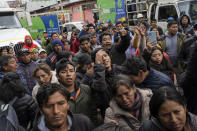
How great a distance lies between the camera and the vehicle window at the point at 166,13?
349 inches

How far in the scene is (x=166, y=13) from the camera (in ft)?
30.3

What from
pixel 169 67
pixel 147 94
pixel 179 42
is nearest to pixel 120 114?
pixel 147 94

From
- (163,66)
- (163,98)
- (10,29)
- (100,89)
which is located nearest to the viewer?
(163,98)

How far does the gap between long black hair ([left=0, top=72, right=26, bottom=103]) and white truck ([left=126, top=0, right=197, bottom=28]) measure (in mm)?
7437

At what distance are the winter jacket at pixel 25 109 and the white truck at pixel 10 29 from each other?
4.94 metres

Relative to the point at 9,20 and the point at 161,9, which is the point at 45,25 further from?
the point at 161,9

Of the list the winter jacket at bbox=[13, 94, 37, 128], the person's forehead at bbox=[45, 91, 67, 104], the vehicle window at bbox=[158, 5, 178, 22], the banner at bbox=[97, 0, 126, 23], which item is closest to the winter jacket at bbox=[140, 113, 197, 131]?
the person's forehead at bbox=[45, 91, 67, 104]

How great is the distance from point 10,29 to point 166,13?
648cm

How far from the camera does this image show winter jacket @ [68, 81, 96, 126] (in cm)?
233

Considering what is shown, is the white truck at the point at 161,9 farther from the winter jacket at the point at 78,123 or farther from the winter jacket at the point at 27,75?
the winter jacket at the point at 78,123

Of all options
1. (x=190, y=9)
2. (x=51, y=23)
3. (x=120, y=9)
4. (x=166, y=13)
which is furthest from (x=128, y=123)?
(x=51, y=23)

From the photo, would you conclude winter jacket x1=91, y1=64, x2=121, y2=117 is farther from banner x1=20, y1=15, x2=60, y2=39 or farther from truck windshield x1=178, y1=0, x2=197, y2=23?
banner x1=20, y1=15, x2=60, y2=39

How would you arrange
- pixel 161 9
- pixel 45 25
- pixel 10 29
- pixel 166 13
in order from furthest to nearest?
pixel 45 25 < pixel 161 9 < pixel 166 13 < pixel 10 29

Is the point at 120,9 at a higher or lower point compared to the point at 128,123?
higher
